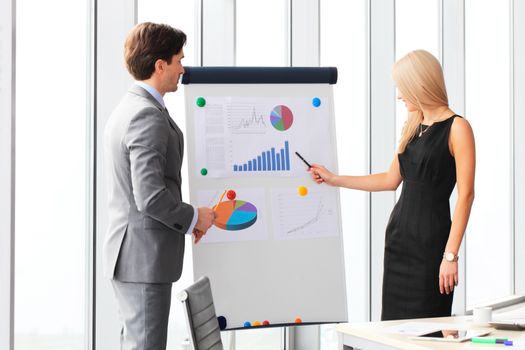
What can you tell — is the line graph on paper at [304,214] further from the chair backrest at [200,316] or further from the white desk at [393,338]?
the chair backrest at [200,316]

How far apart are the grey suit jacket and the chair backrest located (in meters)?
0.44

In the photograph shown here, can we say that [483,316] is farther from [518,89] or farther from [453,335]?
[518,89]

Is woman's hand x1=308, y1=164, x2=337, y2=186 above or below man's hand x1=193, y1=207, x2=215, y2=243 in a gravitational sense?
above

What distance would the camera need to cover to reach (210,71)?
3221 millimetres

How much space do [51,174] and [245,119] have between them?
870 millimetres

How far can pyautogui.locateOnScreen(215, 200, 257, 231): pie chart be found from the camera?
3.17 metres

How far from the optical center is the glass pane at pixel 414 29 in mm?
5185

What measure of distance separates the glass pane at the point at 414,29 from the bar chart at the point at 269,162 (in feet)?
6.35

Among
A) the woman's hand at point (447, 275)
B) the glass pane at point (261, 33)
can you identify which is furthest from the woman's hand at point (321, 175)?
the glass pane at point (261, 33)

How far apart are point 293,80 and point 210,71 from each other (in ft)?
1.28

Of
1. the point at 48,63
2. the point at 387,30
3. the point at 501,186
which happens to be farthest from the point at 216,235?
the point at 501,186

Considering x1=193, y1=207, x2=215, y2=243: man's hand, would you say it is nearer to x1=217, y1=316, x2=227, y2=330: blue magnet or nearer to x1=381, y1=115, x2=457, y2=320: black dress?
x1=217, y1=316, x2=227, y2=330: blue magnet

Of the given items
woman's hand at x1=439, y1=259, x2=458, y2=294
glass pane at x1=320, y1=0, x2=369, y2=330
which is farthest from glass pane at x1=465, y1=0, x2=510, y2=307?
woman's hand at x1=439, y1=259, x2=458, y2=294

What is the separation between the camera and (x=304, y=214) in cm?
333
